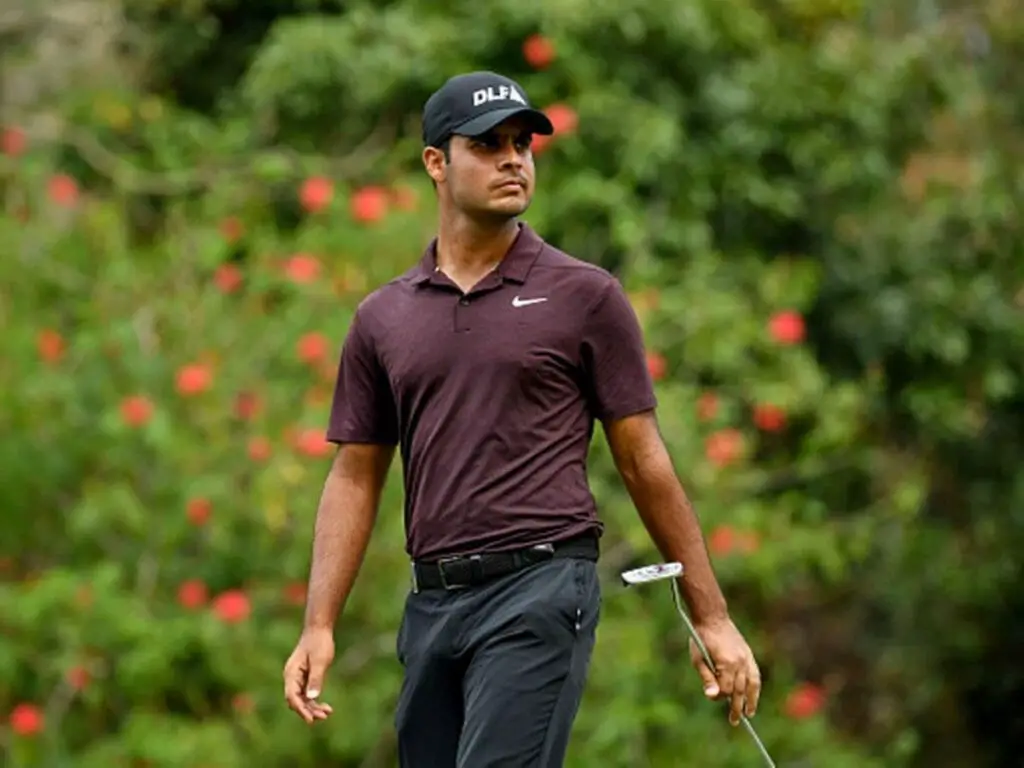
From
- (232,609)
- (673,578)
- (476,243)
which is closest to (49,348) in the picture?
(232,609)

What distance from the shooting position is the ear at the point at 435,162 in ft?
17.4

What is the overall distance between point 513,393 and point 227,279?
4.45 meters

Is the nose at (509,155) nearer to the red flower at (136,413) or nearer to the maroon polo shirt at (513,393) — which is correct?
the maroon polo shirt at (513,393)

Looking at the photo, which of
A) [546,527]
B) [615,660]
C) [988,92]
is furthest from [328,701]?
[988,92]

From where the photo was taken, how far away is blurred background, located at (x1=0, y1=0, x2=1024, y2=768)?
8.23 metres

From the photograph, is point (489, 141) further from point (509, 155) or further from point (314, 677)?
point (314, 677)

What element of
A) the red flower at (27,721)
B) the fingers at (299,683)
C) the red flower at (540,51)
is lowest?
the red flower at (27,721)

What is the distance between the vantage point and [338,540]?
5.50 m

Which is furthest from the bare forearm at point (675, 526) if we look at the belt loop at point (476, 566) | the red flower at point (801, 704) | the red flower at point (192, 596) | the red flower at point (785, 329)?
the red flower at point (785, 329)

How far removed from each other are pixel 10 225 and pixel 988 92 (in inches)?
266

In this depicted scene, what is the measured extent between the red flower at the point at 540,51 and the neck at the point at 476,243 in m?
4.97

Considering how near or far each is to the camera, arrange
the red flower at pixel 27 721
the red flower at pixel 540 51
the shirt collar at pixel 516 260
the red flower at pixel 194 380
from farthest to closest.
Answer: the red flower at pixel 540 51
the red flower at pixel 194 380
the red flower at pixel 27 721
the shirt collar at pixel 516 260

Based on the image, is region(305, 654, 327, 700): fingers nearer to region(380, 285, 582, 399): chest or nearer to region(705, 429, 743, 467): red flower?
region(380, 285, 582, 399): chest

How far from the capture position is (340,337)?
28.9ft
